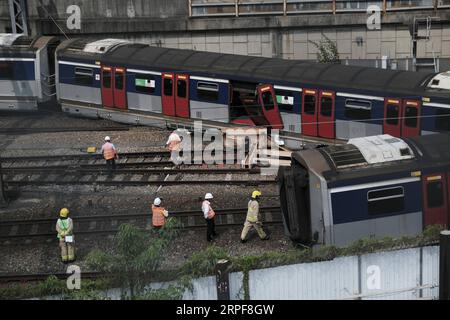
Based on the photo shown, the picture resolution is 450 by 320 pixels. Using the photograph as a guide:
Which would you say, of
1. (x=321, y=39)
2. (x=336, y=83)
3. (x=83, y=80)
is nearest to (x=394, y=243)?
(x=336, y=83)

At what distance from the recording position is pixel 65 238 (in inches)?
630

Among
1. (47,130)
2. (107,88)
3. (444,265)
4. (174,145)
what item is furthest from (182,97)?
(444,265)

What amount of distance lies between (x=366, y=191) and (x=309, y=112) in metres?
7.98

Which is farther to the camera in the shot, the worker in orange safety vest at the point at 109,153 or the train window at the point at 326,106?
the train window at the point at 326,106

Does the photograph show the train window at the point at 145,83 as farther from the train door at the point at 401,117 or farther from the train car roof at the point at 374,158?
the train car roof at the point at 374,158

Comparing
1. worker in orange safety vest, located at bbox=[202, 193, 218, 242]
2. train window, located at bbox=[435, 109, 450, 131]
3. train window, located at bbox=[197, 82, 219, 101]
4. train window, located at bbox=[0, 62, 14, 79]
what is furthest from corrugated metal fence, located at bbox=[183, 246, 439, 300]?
train window, located at bbox=[0, 62, 14, 79]

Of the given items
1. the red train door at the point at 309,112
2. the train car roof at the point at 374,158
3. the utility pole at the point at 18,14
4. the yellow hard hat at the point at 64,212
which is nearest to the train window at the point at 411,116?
the red train door at the point at 309,112

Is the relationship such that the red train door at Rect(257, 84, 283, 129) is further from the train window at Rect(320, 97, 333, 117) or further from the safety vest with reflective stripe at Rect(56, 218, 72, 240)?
the safety vest with reflective stripe at Rect(56, 218, 72, 240)

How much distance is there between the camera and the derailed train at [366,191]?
582 inches

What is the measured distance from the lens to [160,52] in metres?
26.0

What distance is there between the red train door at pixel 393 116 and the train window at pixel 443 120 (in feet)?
3.67

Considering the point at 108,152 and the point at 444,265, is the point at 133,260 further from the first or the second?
the point at 108,152

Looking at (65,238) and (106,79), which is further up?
(106,79)

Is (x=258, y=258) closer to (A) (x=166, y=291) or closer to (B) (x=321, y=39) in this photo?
(A) (x=166, y=291)
